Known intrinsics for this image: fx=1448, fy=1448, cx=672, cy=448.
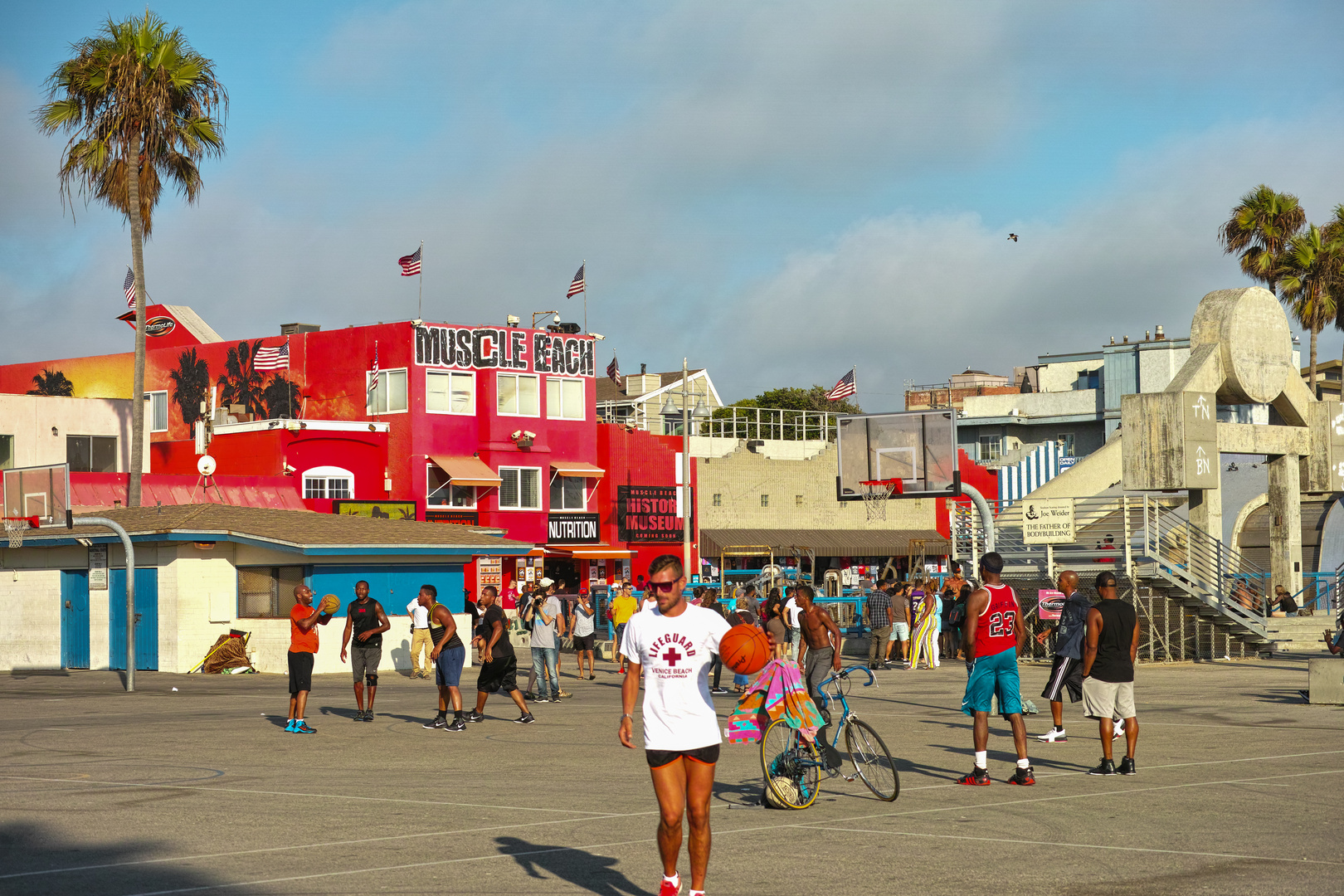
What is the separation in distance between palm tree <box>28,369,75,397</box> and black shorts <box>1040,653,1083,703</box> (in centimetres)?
5130

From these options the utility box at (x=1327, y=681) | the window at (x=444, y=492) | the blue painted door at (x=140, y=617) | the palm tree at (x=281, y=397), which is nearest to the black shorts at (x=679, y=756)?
the utility box at (x=1327, y=681)

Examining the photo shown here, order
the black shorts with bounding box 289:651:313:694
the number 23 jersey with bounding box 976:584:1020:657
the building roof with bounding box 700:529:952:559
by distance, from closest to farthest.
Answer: the number 23 jersey with bounding box 976:584:1020:657 → the black shorts with bounding box 289:651:313:694 → the building roof with bounding box 700:529:952:559

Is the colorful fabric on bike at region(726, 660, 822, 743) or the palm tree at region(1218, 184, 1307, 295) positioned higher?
the palm tree at region(1218, 184, 1307, 295)

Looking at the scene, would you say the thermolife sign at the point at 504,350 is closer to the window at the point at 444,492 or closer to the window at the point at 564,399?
the window at the point at 564,399

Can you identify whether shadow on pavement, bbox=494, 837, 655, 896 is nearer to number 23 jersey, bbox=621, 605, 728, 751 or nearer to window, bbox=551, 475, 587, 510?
number 23 jersey, bbox=621, 605, 728, 751

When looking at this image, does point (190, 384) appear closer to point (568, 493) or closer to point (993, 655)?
point (568, 493)

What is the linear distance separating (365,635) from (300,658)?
45.6 inches

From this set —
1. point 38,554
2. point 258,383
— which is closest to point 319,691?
point 38,554

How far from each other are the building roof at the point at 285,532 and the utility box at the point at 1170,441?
42.3 feet

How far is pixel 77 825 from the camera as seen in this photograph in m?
10.2

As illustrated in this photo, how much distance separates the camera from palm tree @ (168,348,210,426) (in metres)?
50.4

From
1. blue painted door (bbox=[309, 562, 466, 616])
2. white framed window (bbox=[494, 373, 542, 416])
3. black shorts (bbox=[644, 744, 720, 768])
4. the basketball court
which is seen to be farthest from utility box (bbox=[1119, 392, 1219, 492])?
white framed window (bbox=[494, 373, 542, 416])

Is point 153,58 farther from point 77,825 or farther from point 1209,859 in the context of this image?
point 1209,859

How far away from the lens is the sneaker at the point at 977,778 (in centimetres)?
1206
